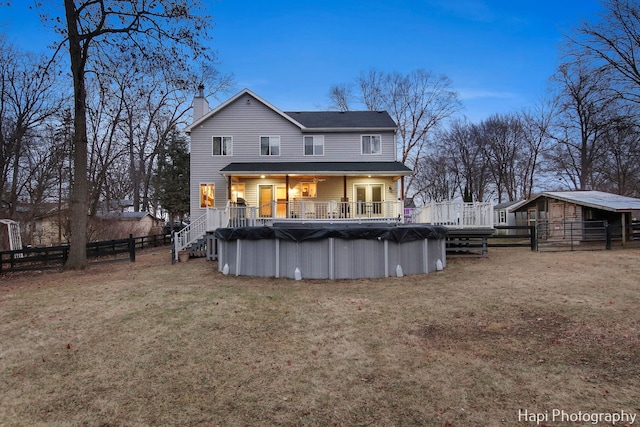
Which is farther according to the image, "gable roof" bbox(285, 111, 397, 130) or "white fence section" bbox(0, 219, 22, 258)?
"gable roof" bbox(285, 111, 397, 130)

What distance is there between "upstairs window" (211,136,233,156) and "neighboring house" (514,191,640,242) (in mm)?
17556

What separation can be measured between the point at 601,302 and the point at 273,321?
6297 millimetres

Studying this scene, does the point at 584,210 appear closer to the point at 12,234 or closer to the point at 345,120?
the point at 345,120

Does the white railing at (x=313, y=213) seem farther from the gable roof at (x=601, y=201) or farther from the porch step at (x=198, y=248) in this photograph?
the gable roof at (x=601, y=201)

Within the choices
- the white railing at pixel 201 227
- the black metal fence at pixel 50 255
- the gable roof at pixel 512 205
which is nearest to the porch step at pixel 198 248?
the white railing at pixel 201 227

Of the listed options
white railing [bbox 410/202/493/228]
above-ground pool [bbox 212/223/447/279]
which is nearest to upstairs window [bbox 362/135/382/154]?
white railing [bbox 410/202/493/228]

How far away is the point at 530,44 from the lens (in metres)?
33.6

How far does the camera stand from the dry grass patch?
314 cm

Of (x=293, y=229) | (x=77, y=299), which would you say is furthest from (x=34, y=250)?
(x=293, y=229)

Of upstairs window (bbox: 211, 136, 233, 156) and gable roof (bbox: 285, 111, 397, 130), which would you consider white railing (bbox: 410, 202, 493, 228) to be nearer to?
gable roof (bbox: 285, 111, 397, 130)

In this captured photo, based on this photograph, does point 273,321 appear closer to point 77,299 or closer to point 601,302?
point 77,299

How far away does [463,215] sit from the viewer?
12.3m

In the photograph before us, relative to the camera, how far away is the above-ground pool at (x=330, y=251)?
9086 mm

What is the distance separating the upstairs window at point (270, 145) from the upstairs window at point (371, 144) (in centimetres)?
510
